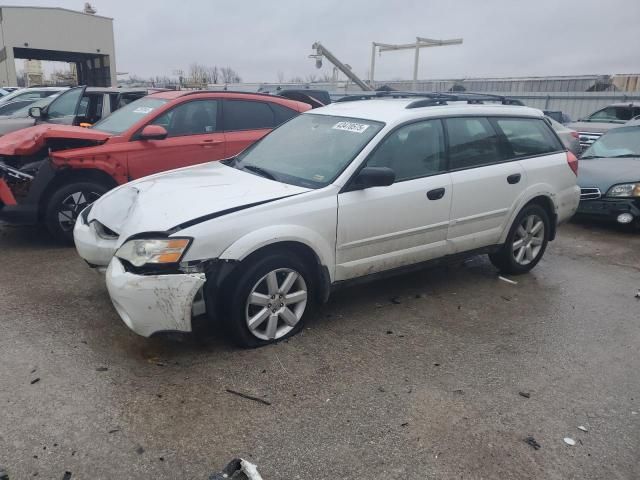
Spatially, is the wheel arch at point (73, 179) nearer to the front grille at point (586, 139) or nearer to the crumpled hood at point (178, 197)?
the crumpled hood at point (178, 197)

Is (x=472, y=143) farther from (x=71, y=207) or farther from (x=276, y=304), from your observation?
(x=71, y=207)

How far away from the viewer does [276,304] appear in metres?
3.69

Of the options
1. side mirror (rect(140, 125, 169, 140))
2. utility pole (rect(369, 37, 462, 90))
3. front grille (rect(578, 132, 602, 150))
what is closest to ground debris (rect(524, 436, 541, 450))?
side mirror (rect(140, 125, 169, 140))

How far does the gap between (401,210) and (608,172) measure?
4822mm

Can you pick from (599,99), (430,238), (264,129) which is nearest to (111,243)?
(430,238)

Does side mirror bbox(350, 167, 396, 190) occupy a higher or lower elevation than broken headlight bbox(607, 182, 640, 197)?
higher

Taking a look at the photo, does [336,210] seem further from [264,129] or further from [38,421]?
[264,129]

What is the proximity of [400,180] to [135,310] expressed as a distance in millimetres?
2212

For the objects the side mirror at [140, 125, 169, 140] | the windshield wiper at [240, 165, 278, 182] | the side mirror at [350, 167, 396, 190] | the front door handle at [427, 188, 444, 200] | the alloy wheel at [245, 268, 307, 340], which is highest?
the side mirror at [140, 125, 169, 140]

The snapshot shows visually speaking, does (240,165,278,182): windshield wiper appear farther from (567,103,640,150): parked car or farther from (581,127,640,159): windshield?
(567,103,640,150): parked car

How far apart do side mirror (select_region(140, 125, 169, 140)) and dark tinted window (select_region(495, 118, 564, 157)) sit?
11.6ft

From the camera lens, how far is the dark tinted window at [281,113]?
7.10m

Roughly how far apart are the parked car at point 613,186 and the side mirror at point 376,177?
15.5 feet

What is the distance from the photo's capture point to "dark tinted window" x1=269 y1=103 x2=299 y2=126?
710 cm
